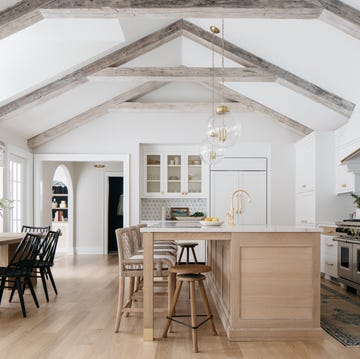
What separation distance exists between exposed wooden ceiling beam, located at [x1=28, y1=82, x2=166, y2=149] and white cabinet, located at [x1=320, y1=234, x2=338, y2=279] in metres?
3.98

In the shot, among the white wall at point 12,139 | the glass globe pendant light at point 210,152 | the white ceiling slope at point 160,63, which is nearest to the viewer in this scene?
the white ceiling slope at point 160,63

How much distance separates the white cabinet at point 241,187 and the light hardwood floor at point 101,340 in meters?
3.20

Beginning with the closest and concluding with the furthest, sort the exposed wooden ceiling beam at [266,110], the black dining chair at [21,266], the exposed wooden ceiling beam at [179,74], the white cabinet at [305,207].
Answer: the black dining chair at [21,266], the exposed wooden ceiling beam at [179,74], the white cabinet at [305,207], the exposed wooden ceiling beam at [266,110]

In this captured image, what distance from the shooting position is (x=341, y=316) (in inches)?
164

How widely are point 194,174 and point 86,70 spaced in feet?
9.79

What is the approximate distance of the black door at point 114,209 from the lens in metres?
10.6

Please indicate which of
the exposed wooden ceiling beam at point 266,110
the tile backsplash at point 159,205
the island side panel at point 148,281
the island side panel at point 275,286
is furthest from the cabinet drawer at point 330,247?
the island side panel at point 148,281

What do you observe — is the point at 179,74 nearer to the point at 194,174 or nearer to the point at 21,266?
the point at 194,174

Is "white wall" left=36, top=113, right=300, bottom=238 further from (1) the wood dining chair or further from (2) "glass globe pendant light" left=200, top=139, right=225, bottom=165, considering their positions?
(1) the wood dining chair

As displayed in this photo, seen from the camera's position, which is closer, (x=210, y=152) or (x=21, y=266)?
(x=21, y=266)

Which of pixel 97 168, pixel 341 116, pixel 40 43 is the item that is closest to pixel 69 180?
pixel 97 168

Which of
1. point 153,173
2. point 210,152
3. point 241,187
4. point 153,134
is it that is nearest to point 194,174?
point 153,173

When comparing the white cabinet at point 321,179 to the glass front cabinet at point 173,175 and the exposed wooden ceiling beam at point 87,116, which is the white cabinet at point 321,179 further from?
the exposed wooden ceiling beam at point 87,116

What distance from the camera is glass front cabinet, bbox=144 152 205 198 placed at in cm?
812
